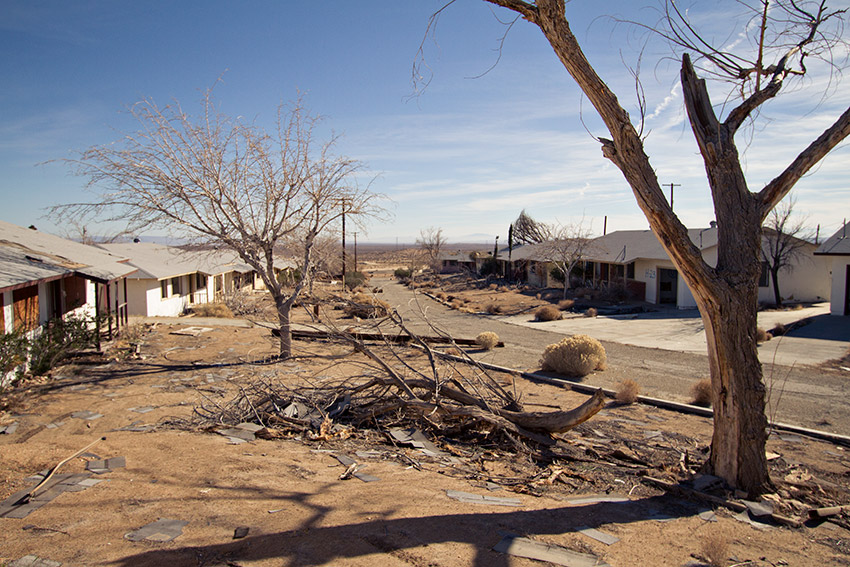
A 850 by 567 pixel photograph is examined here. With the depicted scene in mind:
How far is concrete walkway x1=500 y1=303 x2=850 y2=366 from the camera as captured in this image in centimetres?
1579

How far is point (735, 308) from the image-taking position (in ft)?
16.5

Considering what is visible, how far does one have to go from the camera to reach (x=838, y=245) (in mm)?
22672

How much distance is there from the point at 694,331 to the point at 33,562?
70.4 ft

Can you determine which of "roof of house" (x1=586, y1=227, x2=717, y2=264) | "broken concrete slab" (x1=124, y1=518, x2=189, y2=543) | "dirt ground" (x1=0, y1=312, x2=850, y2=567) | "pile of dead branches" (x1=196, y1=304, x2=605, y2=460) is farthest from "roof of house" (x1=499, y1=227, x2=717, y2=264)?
"broken concrete slab" (x1=124, y1=518, x2=189, y2=543)

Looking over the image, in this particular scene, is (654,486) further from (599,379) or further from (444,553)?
(599,379)

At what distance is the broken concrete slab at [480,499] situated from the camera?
4.80 meters

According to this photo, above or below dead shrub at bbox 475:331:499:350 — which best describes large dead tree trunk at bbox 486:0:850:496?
above

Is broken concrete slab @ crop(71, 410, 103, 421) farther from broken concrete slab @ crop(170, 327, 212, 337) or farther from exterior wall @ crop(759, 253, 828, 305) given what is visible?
exterior wall @ crop(759, 253, 828, 305)

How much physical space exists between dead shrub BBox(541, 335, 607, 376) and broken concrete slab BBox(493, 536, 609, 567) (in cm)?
959

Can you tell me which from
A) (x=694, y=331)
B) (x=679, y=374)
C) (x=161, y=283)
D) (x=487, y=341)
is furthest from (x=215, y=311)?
(x=694, y=331)

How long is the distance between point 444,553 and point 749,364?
11.8 feet

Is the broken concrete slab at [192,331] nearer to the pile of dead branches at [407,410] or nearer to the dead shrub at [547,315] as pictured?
the pile of dead branches at [407,410]

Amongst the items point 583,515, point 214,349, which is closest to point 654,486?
point 583,515

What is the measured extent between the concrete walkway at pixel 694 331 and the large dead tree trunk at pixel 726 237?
10283mm
